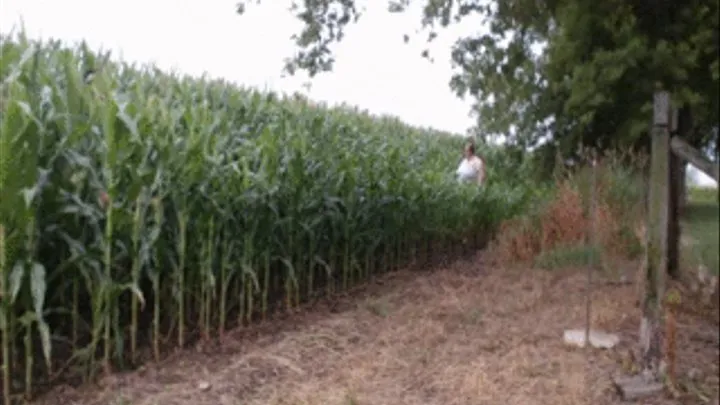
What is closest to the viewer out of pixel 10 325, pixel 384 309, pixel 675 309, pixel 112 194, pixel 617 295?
pixel 675 309

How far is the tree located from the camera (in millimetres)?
4336

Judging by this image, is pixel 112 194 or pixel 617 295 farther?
pixel 617 295

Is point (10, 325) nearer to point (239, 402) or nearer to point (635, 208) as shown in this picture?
point (239, 402)

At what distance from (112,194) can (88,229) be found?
1.20 feet

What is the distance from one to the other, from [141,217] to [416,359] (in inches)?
81.0

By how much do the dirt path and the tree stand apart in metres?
1.42

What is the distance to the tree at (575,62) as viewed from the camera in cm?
434

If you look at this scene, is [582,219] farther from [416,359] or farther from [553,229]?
[416,359]

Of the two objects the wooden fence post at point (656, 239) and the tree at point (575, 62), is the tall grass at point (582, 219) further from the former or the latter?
the wooden fence post at point (656, 239)

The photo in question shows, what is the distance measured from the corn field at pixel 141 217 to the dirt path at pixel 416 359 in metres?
0.34

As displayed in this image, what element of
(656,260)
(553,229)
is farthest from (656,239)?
(553,229)

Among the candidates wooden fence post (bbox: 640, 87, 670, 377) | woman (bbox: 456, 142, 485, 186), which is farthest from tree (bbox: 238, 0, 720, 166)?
woman (bbox: 456, 142, 485, 186)

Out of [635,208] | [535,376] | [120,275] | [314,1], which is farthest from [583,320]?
[314,1]

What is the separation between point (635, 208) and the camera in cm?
816
